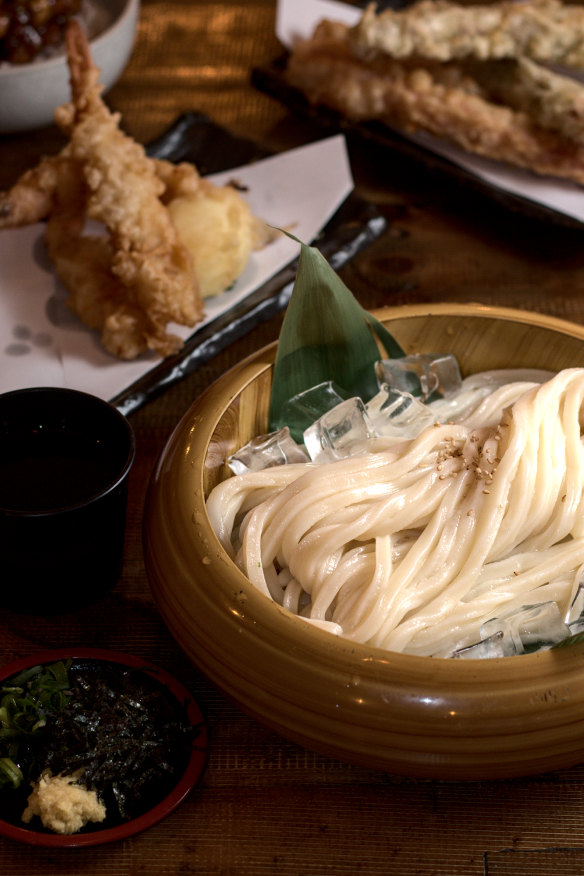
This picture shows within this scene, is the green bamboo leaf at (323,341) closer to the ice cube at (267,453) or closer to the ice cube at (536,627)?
the ice cube at (267,453)

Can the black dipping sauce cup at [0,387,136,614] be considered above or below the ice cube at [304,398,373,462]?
below

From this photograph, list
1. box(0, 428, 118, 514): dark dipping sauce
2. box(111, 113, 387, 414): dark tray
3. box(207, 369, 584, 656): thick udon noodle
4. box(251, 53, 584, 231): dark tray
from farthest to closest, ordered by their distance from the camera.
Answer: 1. box(251, 53, 584, 231): dark tray
2. box(111, 113, 387, 414): dark tray
3. box(0, 428, 118, 514): dark dipping sauce
4. box(207, 369, 584, 656): thick udon noodle

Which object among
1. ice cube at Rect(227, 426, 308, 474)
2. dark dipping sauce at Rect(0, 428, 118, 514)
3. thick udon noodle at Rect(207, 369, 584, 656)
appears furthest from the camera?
ice cube at Rect(227, 426, 308, 474)

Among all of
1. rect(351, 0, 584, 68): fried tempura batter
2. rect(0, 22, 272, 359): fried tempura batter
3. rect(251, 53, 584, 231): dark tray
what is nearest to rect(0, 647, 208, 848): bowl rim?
rect(0, 22, 272, 359): fried tempura batter

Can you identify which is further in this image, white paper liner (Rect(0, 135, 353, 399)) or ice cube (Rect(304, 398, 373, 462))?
white paper liner (Rect(0, 135, 353, 399))

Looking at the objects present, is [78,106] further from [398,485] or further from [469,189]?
[398,485]

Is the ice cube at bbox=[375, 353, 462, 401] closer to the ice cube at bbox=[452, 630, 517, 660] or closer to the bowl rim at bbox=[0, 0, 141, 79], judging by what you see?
the ice cube at bbox=[452, 630, 517, 660]

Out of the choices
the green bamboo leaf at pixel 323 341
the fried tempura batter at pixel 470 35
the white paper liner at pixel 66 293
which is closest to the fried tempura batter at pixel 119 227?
the white paper liner at pixel 66 293
